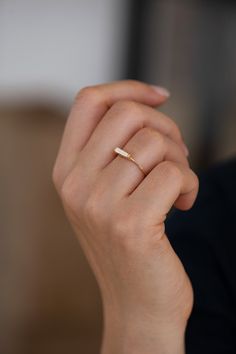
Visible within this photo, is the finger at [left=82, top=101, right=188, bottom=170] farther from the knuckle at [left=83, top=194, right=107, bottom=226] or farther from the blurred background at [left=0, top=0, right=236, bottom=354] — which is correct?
the blurred background at [left=0, top=0, right=236, bottom=354]

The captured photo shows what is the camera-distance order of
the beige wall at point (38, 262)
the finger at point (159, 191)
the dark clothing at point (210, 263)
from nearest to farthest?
the finger at point (159, 191) < the dark clothing at point (210, 263) < the beige wall at point (38, 262)

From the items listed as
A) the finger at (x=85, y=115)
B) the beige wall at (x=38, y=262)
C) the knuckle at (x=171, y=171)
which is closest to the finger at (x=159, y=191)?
the knuckle at (x=171, y=171)

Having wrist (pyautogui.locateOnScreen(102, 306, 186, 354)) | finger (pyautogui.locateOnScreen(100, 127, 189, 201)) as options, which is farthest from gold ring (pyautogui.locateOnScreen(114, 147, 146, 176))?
wrist (pyautogui.locateOnScreen(102, 306, 186, 354))

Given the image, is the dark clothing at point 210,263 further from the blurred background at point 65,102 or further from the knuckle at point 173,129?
the blurred background at point 65,102

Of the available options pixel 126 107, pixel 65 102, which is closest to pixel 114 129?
pixel 126 107

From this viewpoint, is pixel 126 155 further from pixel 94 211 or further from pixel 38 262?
pixel 38 262

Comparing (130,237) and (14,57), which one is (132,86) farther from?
(14,57)
